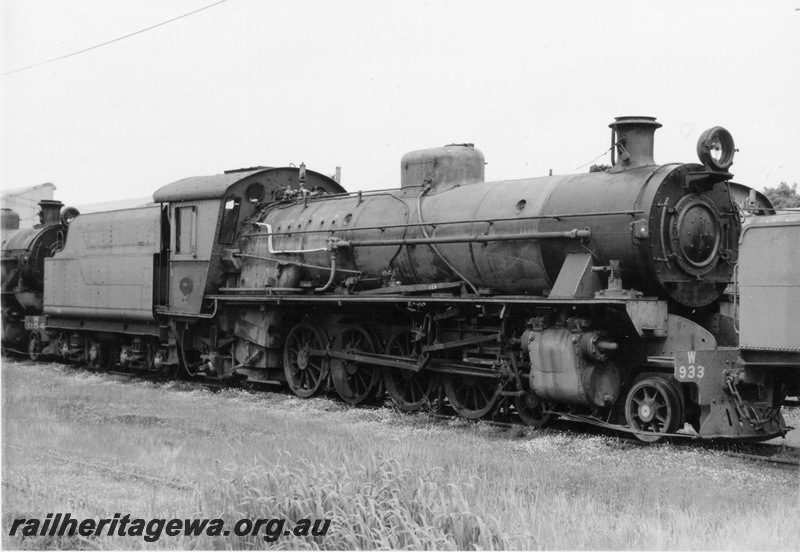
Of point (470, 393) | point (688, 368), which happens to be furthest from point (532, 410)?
point (688, 368)

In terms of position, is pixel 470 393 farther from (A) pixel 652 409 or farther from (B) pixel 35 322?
(B) pixel 35 322

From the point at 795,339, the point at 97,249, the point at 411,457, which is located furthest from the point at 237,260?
the point at 795,339

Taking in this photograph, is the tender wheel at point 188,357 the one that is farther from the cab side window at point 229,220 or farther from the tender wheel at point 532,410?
the tender wheel at point 532,410

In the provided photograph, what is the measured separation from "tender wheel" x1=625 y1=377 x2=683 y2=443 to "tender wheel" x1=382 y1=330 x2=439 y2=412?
358 centimetres

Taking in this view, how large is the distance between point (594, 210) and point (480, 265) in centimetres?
199

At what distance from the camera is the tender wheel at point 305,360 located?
1555 centimetres

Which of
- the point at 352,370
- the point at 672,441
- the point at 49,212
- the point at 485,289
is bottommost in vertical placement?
the point at 672,441

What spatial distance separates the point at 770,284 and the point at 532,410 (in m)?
3.90

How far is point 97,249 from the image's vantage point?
19891 millimetres

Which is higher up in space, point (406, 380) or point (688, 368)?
point (688, 368)

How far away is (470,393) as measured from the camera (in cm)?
1363

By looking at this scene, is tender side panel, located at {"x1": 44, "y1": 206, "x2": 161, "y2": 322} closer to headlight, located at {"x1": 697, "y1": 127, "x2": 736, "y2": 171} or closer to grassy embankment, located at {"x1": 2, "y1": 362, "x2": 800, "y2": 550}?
grassy embankment, located at {"x1": 2, "y1": 362, "x2": 800, "y2": 550}

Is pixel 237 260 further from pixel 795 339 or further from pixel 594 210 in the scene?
pixel 795 339

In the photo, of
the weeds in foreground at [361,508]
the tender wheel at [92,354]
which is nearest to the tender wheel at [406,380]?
the weeds in foreground at [361,508]
